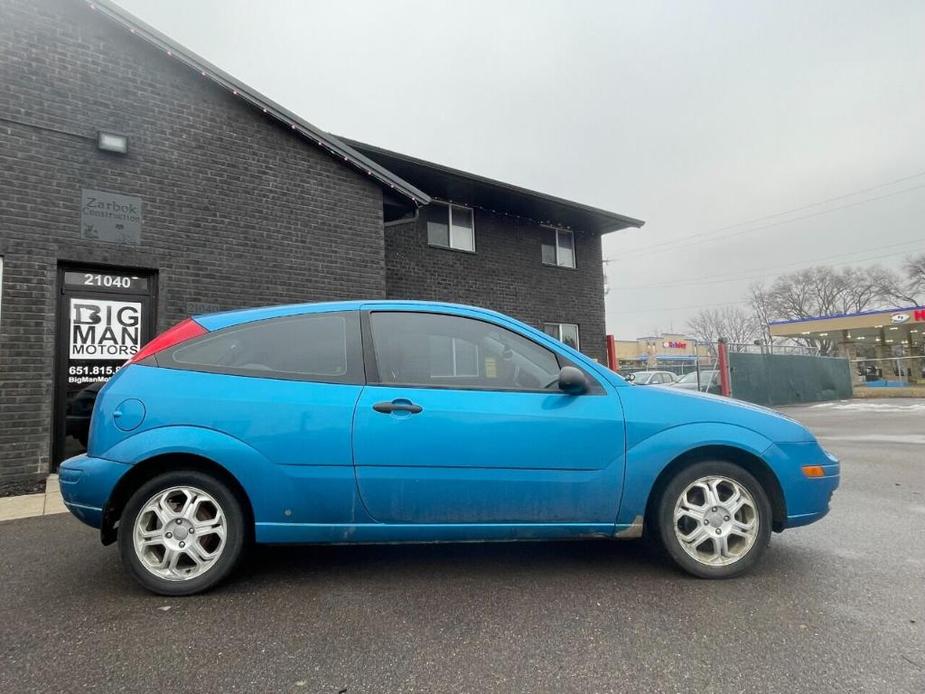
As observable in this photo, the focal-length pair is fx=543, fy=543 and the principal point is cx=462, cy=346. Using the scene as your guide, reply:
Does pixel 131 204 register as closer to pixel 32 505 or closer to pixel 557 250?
pixel 32 505

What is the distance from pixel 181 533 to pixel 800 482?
3.44 metres

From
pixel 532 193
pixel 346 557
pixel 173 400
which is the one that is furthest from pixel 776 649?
pixel 532 193

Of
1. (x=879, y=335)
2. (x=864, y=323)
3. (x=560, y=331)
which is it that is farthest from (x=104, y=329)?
(x=879, y=335)

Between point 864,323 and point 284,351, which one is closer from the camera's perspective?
point 284,351

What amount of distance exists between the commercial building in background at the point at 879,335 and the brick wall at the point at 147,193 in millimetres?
29557

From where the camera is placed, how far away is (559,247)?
13375 millimetres

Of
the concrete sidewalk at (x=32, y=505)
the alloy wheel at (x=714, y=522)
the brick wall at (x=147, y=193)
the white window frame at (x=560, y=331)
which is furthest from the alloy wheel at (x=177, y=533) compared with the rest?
the white window frame at (x=560, y=331)

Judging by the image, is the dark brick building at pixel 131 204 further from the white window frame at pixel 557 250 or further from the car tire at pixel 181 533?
the white window frame at pixel 557 250

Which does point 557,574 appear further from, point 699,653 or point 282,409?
point 282,409

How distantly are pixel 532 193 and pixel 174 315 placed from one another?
763 cm

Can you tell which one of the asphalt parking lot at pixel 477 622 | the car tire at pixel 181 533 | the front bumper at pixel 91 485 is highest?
the front bumper at pixel 91 485

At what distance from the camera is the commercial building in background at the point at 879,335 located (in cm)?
3056

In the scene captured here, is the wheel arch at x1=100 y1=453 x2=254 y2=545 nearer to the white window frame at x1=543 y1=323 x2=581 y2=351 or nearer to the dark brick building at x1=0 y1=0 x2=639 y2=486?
the dark brick building at x1=0 y1=0 x2=639 y2=486

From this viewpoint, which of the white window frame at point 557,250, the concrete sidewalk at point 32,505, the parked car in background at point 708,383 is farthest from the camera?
the parked car in background at point 708,383
